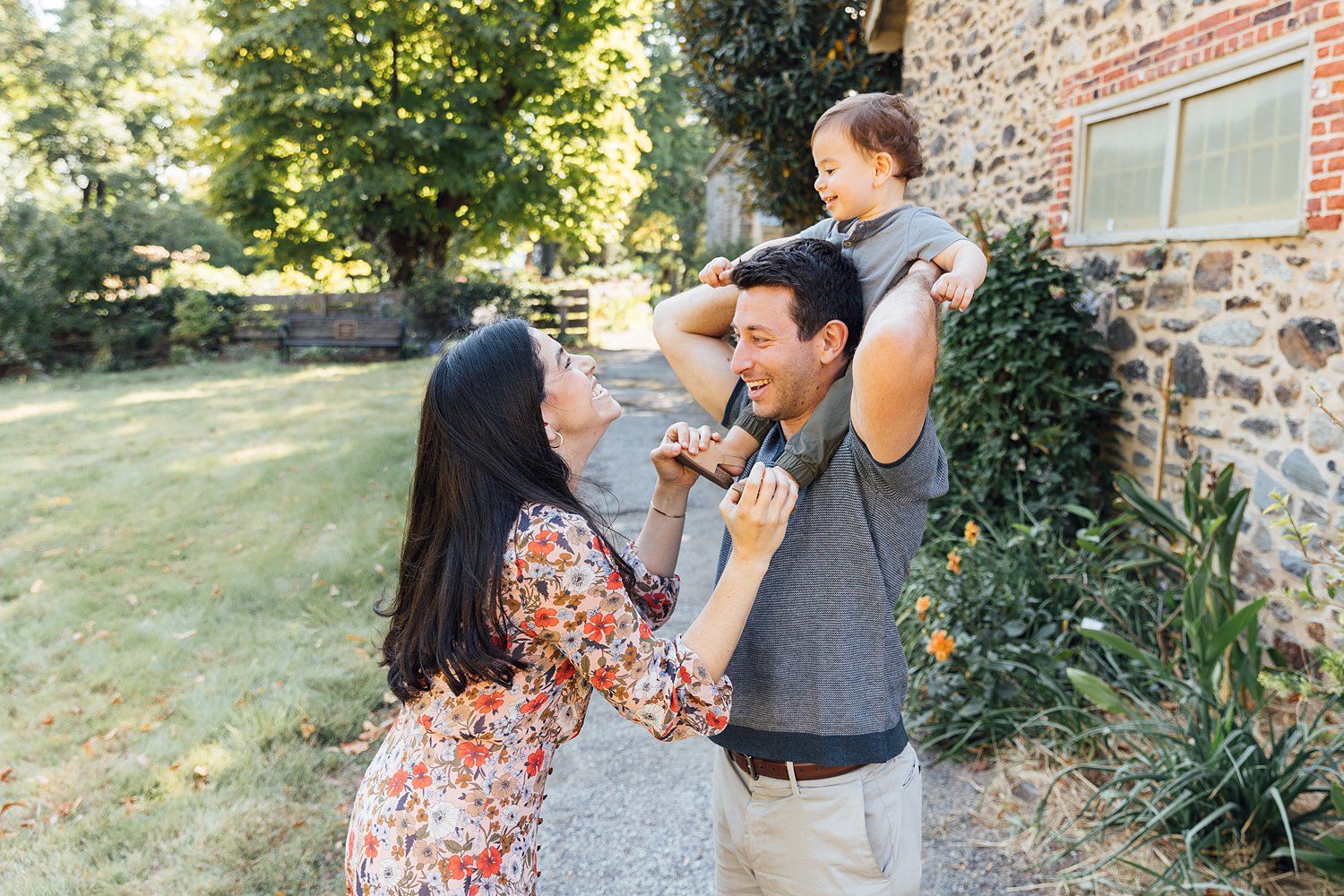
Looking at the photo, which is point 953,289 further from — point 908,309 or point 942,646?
point 942,646

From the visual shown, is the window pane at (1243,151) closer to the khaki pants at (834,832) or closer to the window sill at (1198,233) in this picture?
the window sill at (1198,233)

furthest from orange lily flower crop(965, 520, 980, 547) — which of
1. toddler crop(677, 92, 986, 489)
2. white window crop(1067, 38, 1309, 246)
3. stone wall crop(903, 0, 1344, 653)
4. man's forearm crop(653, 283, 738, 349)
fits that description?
man's forearm crop(653, 283, 738, 349)

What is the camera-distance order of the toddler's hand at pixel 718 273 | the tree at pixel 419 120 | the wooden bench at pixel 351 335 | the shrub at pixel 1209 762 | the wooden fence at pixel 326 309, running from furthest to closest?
1. the wooden fence at pixel 326 309
2. the wooden bench at pixel 351 335
3. the tree at pixel 419 120
4. the shrub at pixel 1209 762
5. the toddler's hand at pixel 718 273

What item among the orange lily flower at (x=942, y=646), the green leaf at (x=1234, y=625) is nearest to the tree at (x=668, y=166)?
the orange lily flower at (x=942, y=646)

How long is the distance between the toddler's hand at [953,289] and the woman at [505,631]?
54 cm

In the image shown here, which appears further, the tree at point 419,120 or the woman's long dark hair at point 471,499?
the tree at point 419,120

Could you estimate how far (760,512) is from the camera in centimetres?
154

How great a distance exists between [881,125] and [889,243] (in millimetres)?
332

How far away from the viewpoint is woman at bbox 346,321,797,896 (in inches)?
60.7

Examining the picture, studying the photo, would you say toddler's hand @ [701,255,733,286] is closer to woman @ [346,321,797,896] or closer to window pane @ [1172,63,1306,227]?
woman @ [346,321,797,896]

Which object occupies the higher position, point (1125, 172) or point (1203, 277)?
point (1125, 172)

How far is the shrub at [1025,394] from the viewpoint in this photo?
16.9ft

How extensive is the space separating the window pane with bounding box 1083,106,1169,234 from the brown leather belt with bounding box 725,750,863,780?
439cm

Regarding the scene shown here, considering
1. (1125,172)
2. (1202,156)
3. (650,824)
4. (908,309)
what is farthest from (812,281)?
(1125,172)
